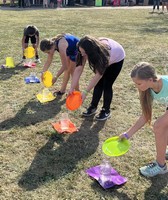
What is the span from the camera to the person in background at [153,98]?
9.17 ft

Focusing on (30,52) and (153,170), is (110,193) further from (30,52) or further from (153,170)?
(30,52)

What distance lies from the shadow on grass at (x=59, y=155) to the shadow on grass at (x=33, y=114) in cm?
59

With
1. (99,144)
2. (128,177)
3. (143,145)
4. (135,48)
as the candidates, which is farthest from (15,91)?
(135,48)

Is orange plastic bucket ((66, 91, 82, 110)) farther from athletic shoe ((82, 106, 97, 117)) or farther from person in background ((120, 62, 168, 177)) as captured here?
person in background ((120, 62, 168, 177))

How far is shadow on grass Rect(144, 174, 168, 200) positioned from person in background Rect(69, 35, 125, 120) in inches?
49.4

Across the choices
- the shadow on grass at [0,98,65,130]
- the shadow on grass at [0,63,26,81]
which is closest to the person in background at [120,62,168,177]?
the shadow on grass at [0,98,65,130]

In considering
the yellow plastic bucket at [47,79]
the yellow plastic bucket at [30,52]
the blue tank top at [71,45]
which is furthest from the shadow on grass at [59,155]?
the yellow plastic bucket at [30,52]

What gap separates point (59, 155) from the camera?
11.8 feet

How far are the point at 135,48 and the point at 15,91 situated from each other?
4.54 metres

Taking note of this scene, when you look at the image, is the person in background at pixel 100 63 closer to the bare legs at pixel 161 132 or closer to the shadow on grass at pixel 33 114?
the shadow on grass at pixel 33 114

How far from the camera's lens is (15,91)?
5641 millimetres

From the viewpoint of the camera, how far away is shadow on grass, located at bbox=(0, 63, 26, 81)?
20.9 feet

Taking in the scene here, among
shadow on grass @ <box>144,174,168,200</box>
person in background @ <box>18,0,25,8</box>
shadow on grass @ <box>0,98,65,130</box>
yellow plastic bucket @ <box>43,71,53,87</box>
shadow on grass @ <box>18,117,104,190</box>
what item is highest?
yellow plastic bucket @ <box>43,71,53,87</box>

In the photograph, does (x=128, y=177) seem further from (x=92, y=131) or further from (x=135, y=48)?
(x=135, y=48)
